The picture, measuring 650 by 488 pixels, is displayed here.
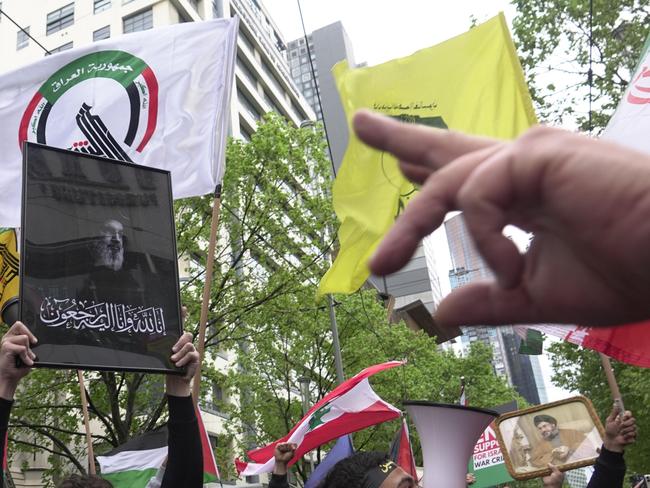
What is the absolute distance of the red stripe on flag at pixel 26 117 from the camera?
629 centimetres

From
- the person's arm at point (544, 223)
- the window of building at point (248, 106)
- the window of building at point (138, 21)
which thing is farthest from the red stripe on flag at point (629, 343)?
the window of building at point (248, 106)

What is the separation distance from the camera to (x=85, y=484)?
11.7 feet

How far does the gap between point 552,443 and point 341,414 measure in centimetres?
188

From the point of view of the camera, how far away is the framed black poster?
292 centimetres

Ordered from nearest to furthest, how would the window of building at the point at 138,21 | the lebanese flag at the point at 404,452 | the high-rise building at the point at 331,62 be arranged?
the lebanese flag at the point at 404,452
the window of building at the point at 138,21
the high-rise building at the point at 331,62

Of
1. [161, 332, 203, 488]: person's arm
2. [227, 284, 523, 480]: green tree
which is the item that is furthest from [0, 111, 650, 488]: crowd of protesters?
[227, 284, 523, 480]: green tree

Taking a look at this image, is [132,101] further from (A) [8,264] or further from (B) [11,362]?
(B) [11,362]

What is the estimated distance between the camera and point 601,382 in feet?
54.7

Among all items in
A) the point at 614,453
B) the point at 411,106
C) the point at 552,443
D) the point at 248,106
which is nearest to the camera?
the point at 614,453

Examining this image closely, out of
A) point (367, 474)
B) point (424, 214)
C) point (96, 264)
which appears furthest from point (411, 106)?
point (424, 214)

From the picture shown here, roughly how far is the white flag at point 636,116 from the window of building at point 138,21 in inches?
1331

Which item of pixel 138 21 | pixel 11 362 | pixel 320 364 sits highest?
pixel 138 21

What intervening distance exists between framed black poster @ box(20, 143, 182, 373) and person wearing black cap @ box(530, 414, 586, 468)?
9.90ft

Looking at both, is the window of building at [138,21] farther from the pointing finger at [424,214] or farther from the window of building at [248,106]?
the pointing finger at [424,214]
